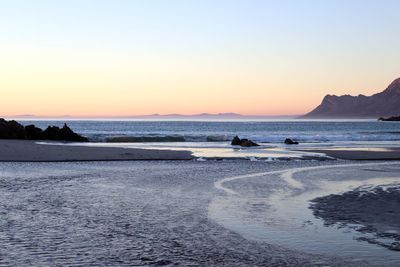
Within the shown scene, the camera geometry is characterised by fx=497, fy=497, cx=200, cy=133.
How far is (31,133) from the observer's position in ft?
161

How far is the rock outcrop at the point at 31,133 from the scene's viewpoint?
1864 inches

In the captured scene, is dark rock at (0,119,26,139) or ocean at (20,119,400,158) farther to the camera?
dark rock at (0,119,26,139)

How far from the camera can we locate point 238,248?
29.9 ft

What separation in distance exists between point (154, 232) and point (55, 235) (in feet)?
6.45

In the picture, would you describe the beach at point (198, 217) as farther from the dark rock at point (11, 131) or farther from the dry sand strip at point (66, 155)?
the dark rock at point (11, 131)

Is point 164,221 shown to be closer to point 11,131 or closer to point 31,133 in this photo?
point 11,131

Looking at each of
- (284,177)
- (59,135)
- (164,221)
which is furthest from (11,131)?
(164,221)

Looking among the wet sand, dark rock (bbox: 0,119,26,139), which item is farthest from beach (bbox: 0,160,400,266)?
dark rock (bbox: 0,119,26,139)

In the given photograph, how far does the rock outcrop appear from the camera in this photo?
1864 inches

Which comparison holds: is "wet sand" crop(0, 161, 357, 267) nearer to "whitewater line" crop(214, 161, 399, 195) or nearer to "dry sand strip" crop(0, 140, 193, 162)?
"whitewater line" crop(214, 161, 399, 195)

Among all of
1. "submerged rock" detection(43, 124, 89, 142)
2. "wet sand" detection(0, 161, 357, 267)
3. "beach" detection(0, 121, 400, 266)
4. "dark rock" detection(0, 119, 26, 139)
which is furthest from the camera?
"submerged rock" detection(43, 124, 89, 142)

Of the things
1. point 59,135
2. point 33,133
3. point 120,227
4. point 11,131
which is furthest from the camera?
point 59,135

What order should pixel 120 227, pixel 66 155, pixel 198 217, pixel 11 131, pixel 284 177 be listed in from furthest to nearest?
pixel 11 131 → pixel 66 155 → pixel 284 177 → pixel 198 217 → pixel 120 227

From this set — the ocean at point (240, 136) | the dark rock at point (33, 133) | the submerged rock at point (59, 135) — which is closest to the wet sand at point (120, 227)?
the ocean at point (240, 136)
